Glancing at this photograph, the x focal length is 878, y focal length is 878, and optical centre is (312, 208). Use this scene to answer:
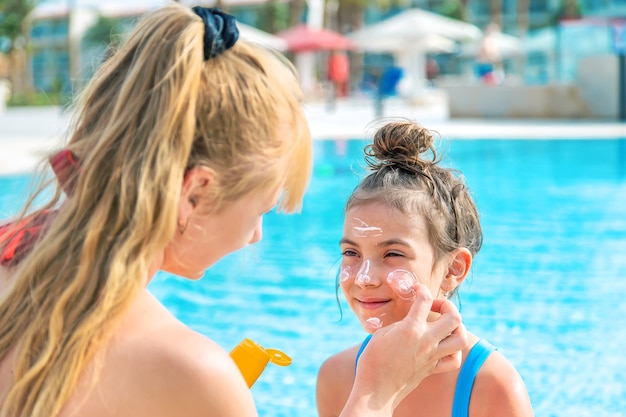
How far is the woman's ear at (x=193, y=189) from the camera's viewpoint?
150cm

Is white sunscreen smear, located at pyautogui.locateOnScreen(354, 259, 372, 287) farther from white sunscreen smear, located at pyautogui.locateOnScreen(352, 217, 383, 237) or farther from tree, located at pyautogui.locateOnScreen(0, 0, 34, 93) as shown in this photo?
tree, located at pyautogui.locateOnScreen(0, 0, 34, 93)

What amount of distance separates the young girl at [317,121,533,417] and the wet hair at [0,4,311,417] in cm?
95

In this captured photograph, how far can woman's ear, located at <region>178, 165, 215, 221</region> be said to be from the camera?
150 cm

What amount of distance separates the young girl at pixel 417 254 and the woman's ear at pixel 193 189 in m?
0.92

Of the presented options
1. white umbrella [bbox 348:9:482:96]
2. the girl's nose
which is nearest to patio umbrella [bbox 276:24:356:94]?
white umbrella [bbox 348:9:482:96]

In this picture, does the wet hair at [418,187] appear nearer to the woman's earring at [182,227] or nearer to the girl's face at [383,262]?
the girl's face at [383,262]

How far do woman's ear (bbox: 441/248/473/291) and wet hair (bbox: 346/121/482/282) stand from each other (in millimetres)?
25

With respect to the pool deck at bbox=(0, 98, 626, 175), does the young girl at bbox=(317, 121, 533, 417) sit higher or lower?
higher

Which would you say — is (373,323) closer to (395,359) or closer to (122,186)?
(395,359)

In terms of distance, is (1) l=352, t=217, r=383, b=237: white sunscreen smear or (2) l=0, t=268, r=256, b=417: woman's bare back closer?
(2) l=0, t=268, r=256, b=417: woman's bare back

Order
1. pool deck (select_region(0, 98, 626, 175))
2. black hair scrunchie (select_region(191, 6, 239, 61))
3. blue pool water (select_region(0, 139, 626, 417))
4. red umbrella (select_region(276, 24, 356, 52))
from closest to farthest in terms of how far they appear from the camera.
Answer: black hair scrunchie (select_region(191, 6, 239, 61)), blue pool water (select_region(0, 139, 626, 417)), pool deck (select_region(0, 98, 626, 175)), red umbrella (select_region(276, 24, 356, 52))

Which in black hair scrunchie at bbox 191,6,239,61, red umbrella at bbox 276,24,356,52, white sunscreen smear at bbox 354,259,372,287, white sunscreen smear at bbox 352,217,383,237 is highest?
black hair scrunchie at bbox 191,6,239,61

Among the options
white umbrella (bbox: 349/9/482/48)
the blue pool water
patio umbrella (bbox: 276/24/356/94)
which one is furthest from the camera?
patio umbrella (bbox: 276/24/356/94)

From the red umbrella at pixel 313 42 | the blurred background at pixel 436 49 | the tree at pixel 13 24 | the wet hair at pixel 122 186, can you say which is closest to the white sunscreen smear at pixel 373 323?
the blurred background at pixel 436 49
